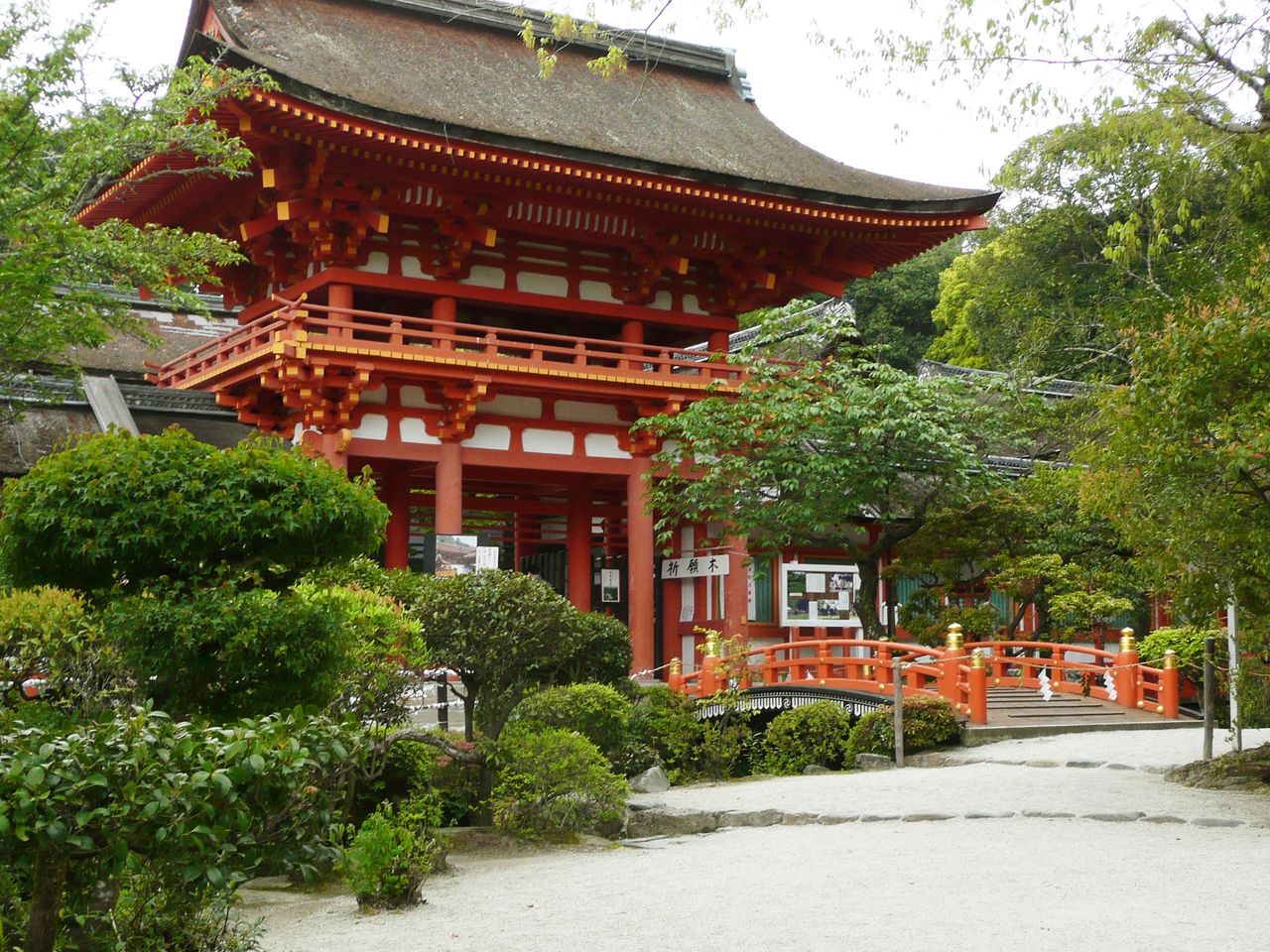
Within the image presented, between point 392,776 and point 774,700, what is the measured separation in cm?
700

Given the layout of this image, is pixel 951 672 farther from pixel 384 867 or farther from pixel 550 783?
pixel 384 867

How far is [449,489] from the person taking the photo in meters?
17.9

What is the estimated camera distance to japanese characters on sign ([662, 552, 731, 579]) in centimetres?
1997

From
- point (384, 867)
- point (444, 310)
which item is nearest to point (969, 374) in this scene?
point (444, 310)

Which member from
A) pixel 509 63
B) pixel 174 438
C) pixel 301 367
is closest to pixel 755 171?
pixel 509 63

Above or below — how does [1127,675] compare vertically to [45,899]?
above

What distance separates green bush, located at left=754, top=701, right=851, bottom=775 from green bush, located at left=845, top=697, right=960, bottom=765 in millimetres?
175

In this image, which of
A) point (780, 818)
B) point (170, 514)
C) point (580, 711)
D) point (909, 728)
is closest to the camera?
point (170, 514)

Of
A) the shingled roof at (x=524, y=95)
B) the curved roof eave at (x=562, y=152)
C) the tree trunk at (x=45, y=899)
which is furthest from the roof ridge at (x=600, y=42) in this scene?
the tree trunk at (x=45, y=899)

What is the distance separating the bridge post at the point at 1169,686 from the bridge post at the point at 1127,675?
1.17 feet

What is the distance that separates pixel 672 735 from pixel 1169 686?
7393 millimetres

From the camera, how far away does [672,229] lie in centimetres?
1942

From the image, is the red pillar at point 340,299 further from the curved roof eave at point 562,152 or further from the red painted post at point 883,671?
the red painted post at point 883,671

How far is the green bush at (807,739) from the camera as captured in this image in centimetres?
1527
